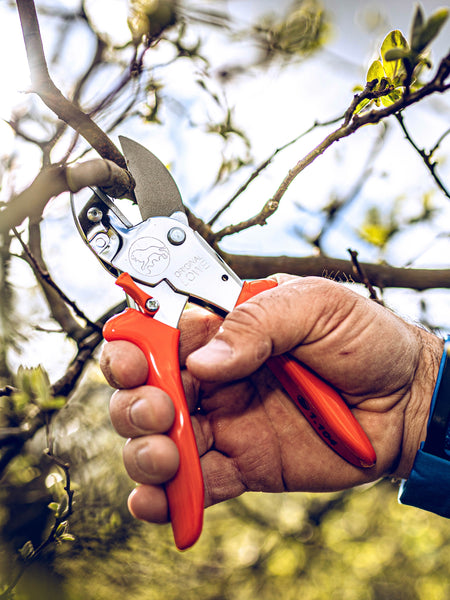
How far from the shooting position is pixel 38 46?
1.09 m

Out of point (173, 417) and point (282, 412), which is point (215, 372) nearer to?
point (173, 417)

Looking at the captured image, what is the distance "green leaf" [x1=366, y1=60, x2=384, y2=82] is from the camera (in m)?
1.13

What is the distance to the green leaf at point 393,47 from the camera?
1.07 meters

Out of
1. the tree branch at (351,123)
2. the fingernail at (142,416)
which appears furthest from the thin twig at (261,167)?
the fingernail at (142,416)

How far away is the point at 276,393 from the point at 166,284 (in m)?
0.62

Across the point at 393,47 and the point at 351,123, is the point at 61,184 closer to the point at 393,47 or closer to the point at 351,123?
the point at 351,123

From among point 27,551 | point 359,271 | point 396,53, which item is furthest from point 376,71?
point 27,551

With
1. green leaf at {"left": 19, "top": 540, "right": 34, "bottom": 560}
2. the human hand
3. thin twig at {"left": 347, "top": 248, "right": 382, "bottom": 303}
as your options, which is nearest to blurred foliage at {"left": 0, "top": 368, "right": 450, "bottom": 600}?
green leaf at {"left": 19, "top": 540, "right": 34, "bottom": 560}

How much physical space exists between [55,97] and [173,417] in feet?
2.91

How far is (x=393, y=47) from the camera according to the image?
1.08m

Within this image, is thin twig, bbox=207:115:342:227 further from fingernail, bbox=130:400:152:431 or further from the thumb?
fingernail, bbox=130:400:152:431

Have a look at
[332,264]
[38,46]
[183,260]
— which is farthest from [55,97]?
[332,264]

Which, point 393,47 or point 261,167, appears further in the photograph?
point 261,167

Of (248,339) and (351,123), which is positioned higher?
(351,123)
